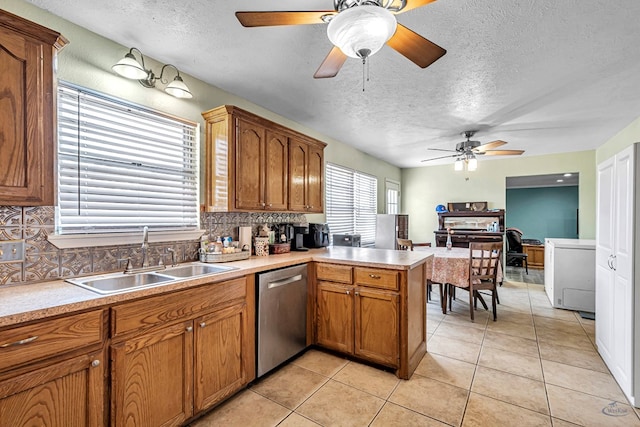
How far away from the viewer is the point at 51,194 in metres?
1.54

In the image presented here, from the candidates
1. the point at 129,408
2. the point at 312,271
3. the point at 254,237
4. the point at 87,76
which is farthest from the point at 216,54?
the point at 129,408

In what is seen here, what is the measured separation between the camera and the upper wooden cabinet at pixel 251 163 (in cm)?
257

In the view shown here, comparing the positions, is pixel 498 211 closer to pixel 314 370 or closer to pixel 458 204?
pixel 458 204

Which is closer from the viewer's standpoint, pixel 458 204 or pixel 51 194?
pixel 51 194

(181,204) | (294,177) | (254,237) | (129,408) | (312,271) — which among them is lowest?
(129,408)

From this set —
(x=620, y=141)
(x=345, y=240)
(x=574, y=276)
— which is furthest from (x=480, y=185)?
(x=345, y=240)

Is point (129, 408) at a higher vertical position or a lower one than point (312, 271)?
lower

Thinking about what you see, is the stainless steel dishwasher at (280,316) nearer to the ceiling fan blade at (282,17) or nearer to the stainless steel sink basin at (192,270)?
the stainless steel sink basin at (192,270)

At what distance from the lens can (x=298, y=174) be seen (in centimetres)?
336

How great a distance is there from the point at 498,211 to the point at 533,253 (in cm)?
239

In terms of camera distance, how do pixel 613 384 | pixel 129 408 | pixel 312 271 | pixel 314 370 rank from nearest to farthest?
pixel 129 408 → pixel 613 384 → pixel 314 370 → pixel 312 271

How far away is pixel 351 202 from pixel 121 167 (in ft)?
12.0

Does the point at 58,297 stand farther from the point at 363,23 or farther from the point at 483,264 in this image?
the point at 483,264

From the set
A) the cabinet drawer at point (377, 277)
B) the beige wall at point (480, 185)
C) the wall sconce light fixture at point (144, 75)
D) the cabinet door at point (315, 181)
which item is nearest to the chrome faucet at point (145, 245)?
the wall sconce light fixture at point (144, 75)
